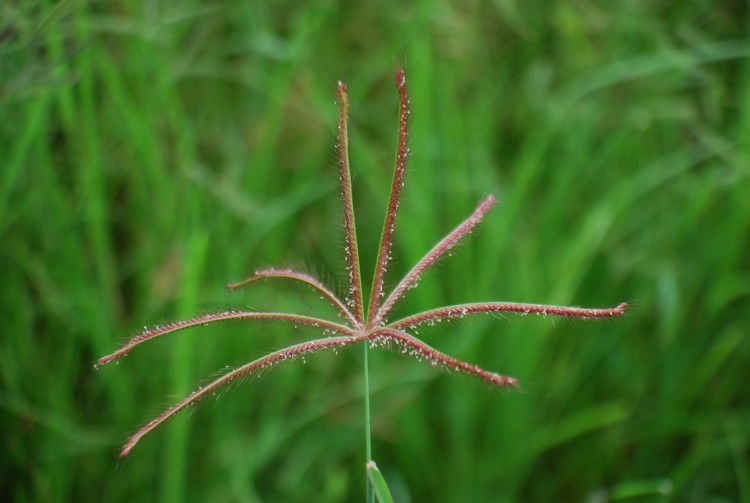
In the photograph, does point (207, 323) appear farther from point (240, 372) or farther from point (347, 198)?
point (347, 198)

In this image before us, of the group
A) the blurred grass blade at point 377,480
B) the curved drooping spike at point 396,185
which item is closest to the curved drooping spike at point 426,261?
the curved drooping spike at point 396,185

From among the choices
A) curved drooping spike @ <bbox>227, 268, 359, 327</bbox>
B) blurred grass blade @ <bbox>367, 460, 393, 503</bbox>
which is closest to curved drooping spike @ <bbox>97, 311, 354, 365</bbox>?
curved drooping spike @ <bbox>227, 268, 359, 327</bbox>

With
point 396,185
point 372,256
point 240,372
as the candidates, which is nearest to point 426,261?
point 396,185

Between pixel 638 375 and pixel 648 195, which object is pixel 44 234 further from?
pixel 648 195

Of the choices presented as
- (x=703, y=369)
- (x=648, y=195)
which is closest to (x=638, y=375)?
(x=703, y=369)

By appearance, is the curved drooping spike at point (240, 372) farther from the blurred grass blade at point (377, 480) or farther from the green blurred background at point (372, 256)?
the green blurred background at point (372, 256)
